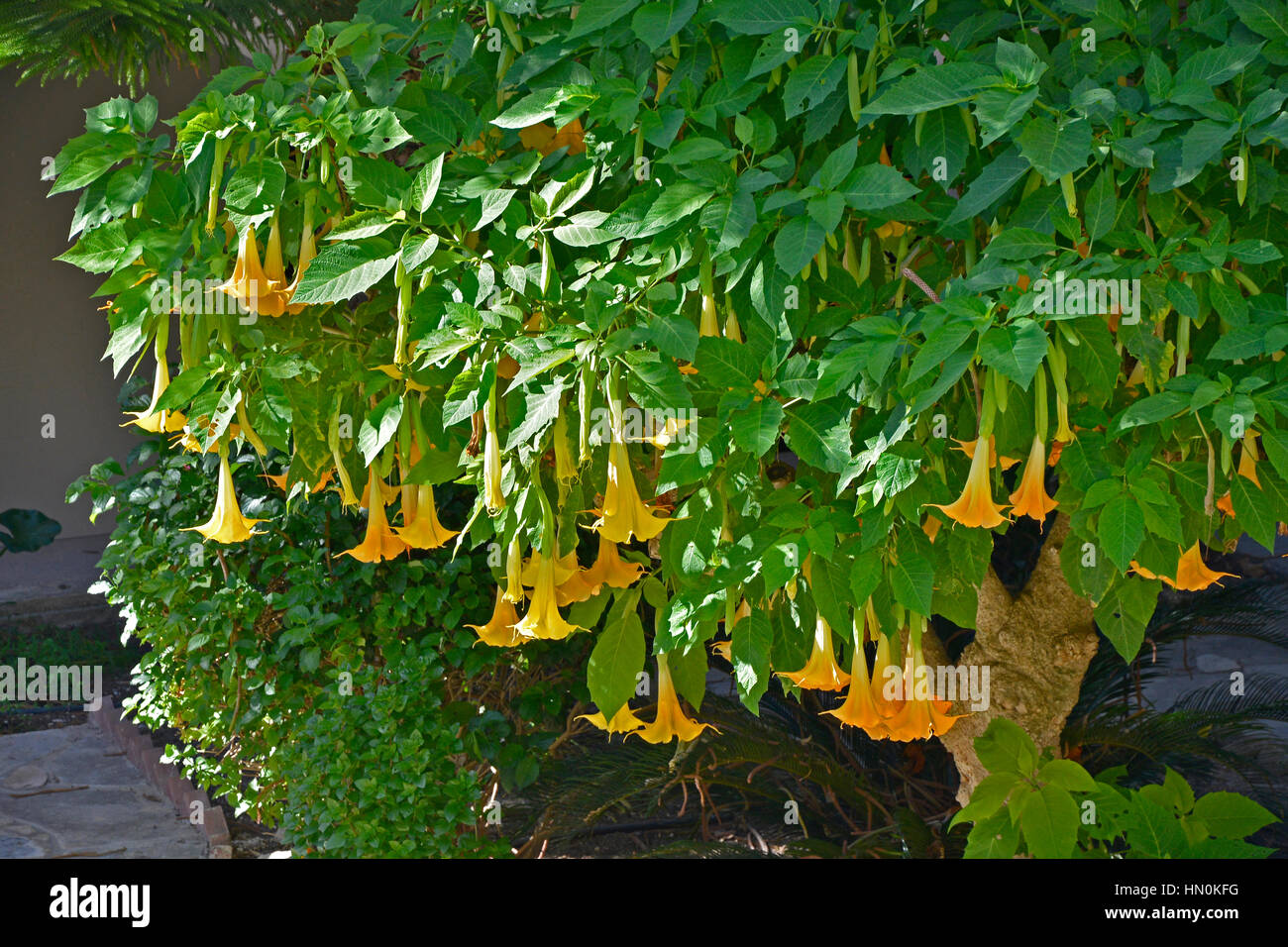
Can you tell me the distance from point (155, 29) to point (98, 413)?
3.32 metres

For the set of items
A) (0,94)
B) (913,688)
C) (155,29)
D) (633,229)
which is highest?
(0,94)

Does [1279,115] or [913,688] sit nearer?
[1279,115]

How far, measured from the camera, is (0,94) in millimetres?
5402

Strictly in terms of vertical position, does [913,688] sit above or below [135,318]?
below

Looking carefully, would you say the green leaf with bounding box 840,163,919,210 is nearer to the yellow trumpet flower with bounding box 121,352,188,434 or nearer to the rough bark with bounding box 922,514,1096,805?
the yellow trumpet flower with bounding box 121,352,188,434

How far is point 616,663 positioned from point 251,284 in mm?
656

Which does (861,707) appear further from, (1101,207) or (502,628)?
(1101,207)

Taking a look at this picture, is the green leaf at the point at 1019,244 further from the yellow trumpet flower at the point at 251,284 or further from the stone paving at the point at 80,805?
the stone paving at the point at 80,805

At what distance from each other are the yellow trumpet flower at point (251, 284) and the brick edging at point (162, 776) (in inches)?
84.2

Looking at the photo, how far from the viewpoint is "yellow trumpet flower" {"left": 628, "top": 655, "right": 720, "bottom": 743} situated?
1.66m

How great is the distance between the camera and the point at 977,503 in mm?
1235

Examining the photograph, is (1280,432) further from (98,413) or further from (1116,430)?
(98,413)

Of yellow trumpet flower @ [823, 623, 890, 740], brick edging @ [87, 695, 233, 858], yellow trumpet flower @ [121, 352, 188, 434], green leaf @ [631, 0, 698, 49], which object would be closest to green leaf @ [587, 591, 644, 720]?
yellow trumpet flower @ [823, 623, 890, 740]

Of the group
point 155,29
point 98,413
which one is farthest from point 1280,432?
point 98,413
